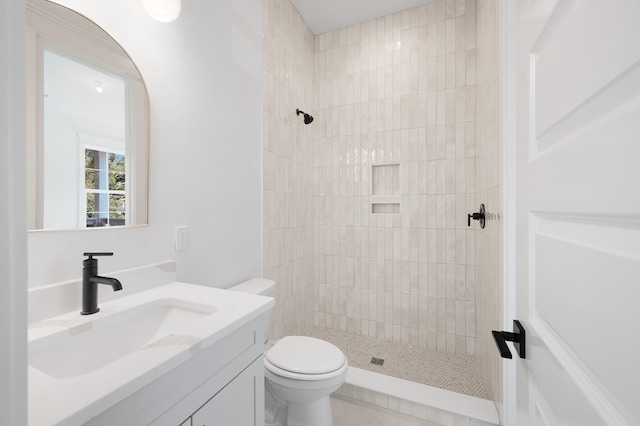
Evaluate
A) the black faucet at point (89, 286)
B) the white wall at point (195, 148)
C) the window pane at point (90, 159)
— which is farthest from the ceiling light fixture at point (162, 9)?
the black faucet at point (89, 286)

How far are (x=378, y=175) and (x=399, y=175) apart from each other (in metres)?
0.19

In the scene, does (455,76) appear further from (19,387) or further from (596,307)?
(19,387)

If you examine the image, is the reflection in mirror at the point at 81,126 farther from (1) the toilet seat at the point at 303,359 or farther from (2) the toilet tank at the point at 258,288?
(1) the toilet seat at the point at 303,359

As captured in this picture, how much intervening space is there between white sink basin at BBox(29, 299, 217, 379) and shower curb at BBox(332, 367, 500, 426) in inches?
51.0

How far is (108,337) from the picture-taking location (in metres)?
0.84

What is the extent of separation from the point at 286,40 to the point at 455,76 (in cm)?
136

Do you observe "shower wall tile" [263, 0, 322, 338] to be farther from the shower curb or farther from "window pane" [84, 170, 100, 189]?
"window pane" [84, 170, 100, 189]

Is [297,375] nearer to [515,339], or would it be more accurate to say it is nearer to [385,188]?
[515,339]

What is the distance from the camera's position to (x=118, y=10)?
1.06 meters

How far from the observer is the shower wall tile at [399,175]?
7.18ft

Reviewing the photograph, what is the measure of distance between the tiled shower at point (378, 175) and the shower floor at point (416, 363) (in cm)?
10

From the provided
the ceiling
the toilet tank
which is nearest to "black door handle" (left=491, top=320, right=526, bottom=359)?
the toilet tank

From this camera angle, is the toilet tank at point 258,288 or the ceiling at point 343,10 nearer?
the toilet tank at point 258,288

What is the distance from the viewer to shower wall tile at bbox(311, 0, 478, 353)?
2188mm
